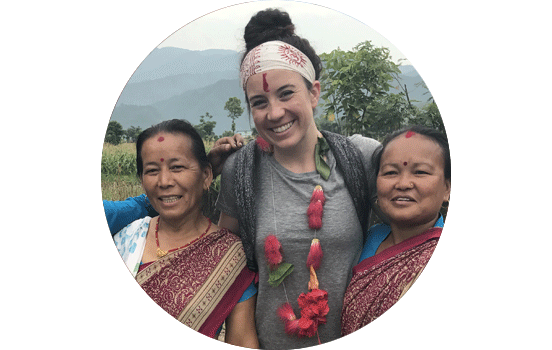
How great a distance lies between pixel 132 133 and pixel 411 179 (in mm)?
1826

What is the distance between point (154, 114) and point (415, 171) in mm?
1713

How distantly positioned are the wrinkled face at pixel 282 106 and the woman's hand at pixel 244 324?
1.07 m

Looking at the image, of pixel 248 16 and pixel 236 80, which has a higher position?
pixel 248 16

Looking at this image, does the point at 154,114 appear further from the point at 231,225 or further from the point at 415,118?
the point at 415,118

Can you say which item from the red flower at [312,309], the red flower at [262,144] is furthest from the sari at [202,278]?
the red flower at [262,144]

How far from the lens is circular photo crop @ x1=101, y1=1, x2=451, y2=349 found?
3561 millimetres

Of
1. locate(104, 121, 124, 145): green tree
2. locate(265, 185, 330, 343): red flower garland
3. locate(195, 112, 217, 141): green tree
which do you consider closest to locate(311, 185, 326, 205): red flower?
locate(265, 185, 330, 343): red flower garland

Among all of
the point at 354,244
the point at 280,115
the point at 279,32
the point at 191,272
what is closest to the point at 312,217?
the point at 354,244

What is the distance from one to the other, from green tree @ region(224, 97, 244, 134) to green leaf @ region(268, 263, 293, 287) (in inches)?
38.3

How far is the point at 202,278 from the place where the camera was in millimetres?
3715

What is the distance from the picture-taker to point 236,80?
3.63m

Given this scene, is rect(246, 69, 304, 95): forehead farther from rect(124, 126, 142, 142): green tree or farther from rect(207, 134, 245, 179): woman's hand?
rect(124, 126, 142, 142): green tree

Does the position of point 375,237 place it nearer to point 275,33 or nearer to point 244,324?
point 244,324

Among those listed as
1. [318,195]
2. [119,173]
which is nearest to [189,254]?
[119,173]
